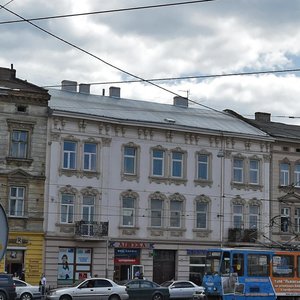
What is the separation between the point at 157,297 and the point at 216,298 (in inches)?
271

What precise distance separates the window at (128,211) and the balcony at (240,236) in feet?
24.6

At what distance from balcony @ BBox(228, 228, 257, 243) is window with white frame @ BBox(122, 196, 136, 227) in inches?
295

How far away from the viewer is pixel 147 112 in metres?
54.4

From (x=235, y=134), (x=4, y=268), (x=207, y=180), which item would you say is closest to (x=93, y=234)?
(x=4, y=268)

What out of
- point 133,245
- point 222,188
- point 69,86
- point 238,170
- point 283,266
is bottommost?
point 283,266

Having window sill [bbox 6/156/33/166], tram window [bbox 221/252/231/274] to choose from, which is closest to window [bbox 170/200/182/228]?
window sill [bbox 6/156/33/166]

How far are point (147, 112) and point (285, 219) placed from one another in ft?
42.2

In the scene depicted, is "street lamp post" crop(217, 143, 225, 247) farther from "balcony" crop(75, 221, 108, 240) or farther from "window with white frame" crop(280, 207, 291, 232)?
"balcony" crop(75, 221, 108, 240)

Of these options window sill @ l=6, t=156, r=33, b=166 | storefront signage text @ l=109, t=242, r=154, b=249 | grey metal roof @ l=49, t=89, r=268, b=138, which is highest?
grey metal roof @ l=49, t=89, r=268, b=138

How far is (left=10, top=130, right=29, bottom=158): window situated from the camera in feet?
154

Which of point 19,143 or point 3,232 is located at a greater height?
point 19,143

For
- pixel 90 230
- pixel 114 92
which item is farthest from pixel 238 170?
pixel 90 230

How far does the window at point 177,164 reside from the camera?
52.4m

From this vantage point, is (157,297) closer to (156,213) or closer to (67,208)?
(67,208)
